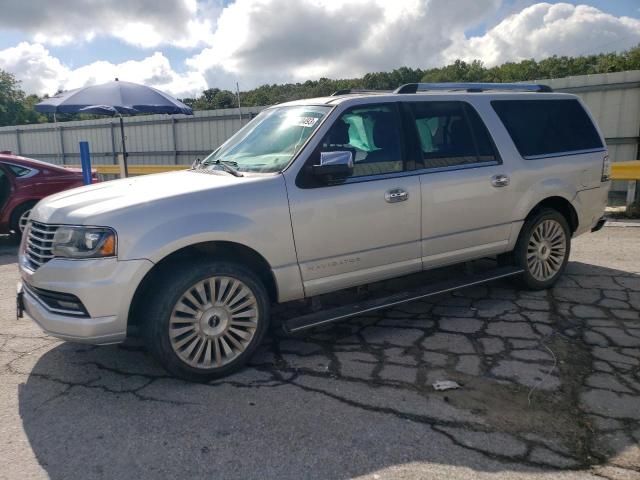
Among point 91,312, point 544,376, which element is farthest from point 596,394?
point 91,312

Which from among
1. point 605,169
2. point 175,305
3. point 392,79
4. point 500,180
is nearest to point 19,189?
point 175,305

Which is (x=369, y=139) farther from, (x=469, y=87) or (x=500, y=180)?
(x=469, y=87)

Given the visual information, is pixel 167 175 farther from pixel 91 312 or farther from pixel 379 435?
pixel 379 435

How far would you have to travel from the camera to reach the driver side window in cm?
403

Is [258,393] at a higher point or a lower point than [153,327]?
lower

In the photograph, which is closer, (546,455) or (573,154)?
(546,455)

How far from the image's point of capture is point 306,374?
367 cm

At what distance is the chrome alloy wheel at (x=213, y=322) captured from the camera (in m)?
3.46

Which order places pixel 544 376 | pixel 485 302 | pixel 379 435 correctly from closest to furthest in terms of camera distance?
1. pixel 379 435
2. pixel 544 376
3. pixel 485 302

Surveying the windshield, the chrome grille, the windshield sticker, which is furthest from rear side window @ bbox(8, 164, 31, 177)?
the windshield sticker

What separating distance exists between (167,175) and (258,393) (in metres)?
1.95

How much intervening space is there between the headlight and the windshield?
121 cm

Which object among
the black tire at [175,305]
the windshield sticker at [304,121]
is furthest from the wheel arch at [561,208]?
the black tire at [175,305]

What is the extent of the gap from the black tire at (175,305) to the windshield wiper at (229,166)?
735 mm
